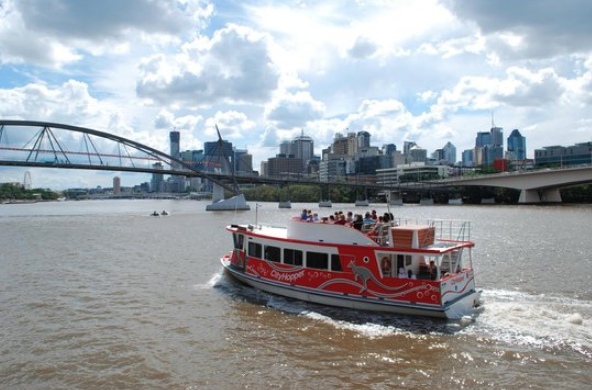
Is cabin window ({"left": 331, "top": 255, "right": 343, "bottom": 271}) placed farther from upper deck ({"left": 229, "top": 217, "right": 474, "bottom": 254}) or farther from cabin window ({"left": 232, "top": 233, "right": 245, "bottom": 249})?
cabin window ({"left": 232, "top": 233, "right": 245, "bottom": 249})

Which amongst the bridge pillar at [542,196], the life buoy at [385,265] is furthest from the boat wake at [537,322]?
the bridge pillar at [542,196]

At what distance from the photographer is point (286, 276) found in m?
17.7

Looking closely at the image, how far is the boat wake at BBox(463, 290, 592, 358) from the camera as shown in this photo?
12.8 meters

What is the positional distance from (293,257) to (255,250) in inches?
92.6

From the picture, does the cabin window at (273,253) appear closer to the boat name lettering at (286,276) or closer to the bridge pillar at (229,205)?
the boat name lettering at (286,276)

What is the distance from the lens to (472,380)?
1084 centimetres

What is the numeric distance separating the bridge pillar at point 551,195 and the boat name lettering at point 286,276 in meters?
98.0

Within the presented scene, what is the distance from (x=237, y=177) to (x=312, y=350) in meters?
94.6

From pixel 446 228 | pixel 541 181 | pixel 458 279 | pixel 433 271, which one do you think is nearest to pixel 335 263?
pixel 433 271

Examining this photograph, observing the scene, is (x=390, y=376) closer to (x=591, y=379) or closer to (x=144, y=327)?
(x=591, y=379)

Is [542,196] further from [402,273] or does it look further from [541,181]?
[402,273]

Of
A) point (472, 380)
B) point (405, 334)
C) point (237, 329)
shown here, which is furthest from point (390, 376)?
point (237, 329)

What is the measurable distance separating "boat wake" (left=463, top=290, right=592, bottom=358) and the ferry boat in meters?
0.99

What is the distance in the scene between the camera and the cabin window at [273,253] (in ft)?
59.1
